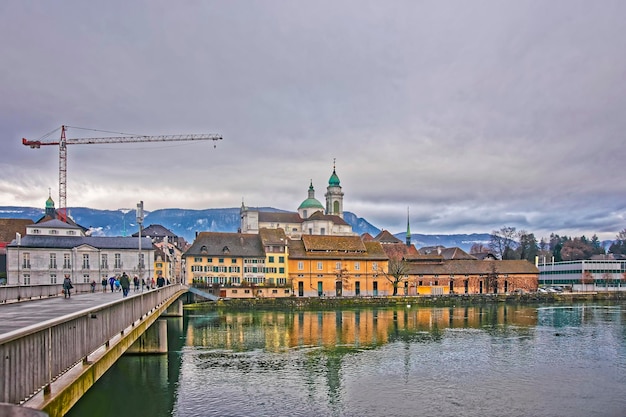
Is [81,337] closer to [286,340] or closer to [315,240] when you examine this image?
[286,340]

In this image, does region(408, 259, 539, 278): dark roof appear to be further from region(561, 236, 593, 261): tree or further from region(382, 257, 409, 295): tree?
region(561, 236, 593, 261): tree

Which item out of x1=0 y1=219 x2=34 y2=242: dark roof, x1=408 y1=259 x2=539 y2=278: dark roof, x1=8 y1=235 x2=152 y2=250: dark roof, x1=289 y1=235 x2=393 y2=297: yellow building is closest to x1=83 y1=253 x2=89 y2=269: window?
x1=8 y1=235 x2=152 y2=250: dark roof

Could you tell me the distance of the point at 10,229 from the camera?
9869cm

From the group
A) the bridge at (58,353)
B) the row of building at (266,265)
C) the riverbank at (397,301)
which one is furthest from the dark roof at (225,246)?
the bridge at (58,353)

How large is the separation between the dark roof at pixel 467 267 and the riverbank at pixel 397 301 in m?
11.5

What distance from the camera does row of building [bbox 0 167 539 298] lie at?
80.9 metres

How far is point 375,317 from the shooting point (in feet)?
A: 231

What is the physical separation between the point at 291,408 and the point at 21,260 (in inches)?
2648

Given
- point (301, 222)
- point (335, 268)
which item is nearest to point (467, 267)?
point (335, 268)

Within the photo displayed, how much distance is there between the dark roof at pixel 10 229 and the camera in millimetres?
97188

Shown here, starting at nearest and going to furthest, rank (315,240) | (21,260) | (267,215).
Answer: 1. (21,260)
2. (315,240)
3. (267,215)

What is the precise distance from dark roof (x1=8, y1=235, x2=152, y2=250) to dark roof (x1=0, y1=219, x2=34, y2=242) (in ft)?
59.9

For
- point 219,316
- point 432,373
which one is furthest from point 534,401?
point 219,316

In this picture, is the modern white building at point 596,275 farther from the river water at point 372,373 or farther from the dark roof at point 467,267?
the river water at point 372,373
